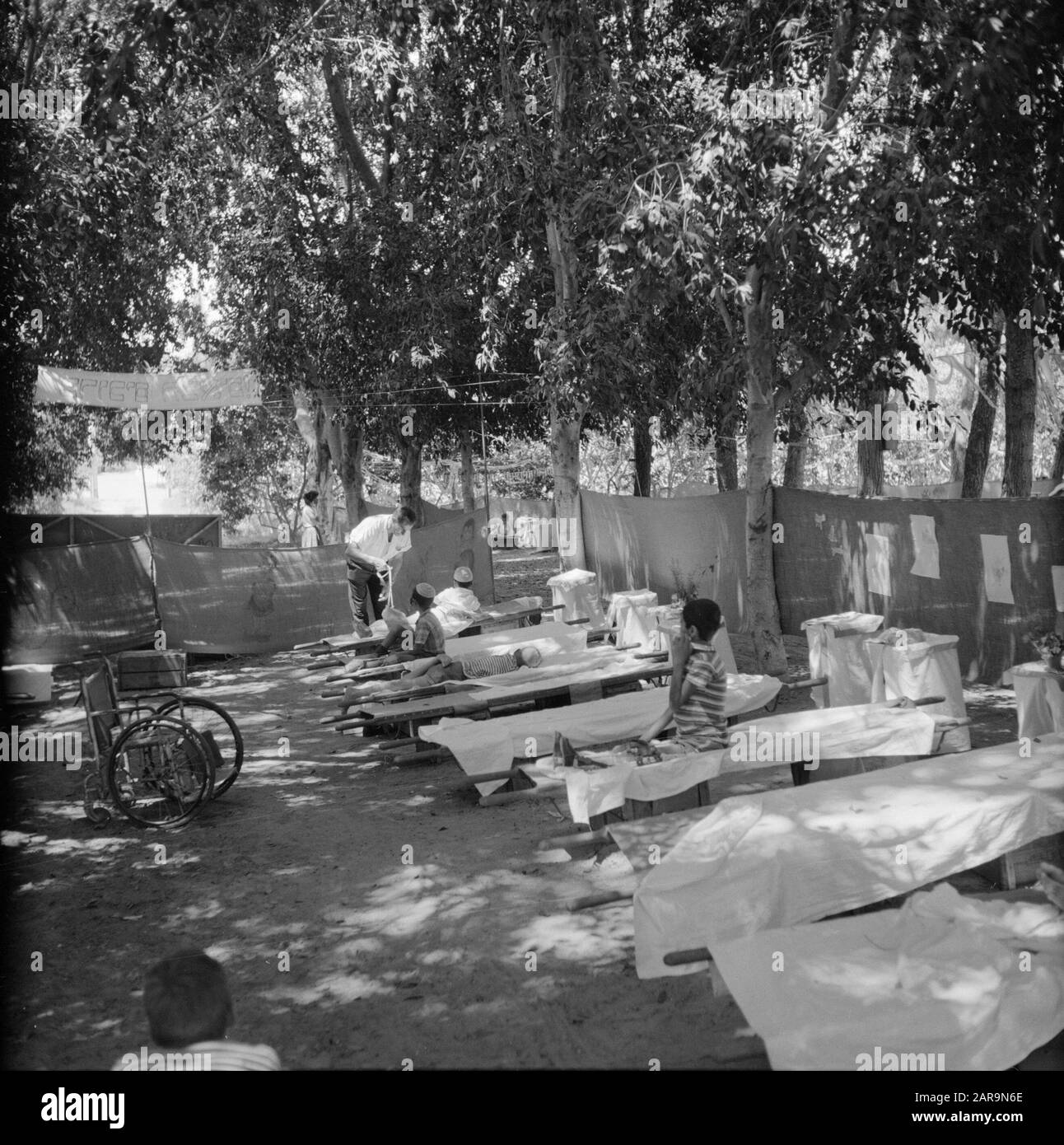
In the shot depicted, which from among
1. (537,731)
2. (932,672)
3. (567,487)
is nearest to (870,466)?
(567,487)

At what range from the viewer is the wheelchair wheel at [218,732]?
7957 mm

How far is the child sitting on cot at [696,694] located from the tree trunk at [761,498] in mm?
4732

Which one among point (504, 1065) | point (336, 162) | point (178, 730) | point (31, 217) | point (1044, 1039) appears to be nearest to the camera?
point (1044, 1039)

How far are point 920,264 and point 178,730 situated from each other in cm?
736

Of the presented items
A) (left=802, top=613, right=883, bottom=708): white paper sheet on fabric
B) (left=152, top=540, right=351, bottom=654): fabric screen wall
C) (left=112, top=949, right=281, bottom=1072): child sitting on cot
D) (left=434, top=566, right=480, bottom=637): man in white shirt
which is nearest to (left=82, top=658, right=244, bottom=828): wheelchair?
(left=434, top=566, right=480, bottom=637): man in white shirt

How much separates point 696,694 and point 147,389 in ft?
31.8

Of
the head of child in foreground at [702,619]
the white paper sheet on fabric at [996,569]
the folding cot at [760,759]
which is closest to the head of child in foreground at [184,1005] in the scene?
the folding cot at [760,759]

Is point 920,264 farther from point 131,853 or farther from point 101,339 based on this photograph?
point 101,339

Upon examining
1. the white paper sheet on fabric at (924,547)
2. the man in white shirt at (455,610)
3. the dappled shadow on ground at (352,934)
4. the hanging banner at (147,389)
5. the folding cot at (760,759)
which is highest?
the hanging banner at (147,389)

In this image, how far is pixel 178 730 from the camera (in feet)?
25.5

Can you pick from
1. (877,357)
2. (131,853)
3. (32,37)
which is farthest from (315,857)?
(32,37)

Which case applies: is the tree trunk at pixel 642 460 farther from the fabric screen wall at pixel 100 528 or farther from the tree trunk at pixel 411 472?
the fabric screen wall at pixel 100 528

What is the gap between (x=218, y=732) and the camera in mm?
10797

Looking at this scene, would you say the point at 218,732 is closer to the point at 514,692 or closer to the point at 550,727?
the point at 514,692
